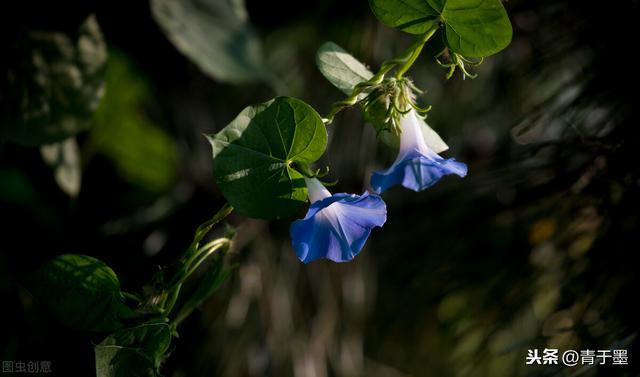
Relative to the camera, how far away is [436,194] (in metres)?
0.97

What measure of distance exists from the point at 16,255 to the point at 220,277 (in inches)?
21.1

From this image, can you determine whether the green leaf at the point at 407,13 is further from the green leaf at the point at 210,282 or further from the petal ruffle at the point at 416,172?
the green leaf at the point at 210,282

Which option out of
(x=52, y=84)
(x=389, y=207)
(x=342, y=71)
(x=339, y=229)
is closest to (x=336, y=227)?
(x=339, y=229)

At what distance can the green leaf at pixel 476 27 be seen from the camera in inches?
16.7

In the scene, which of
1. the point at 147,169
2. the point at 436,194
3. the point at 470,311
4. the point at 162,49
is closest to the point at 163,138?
the point at 147,169

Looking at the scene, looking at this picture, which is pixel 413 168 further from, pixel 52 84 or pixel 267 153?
pixel 52 84

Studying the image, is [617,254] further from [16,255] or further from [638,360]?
[16,255]

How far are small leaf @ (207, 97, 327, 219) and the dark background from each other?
0.88ft

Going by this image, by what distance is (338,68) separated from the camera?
18.9 inches

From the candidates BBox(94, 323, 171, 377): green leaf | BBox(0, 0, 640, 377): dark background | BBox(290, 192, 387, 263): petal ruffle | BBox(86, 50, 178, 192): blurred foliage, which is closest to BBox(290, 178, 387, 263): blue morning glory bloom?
BBox(290, 192, 387, 263): petal ruffle

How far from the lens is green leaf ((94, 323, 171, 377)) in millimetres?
442

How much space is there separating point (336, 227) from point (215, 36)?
428mm

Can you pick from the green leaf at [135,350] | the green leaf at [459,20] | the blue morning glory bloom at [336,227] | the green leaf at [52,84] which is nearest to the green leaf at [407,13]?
the green leaf at [459,20]

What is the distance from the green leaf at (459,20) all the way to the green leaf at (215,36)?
0.37 m
